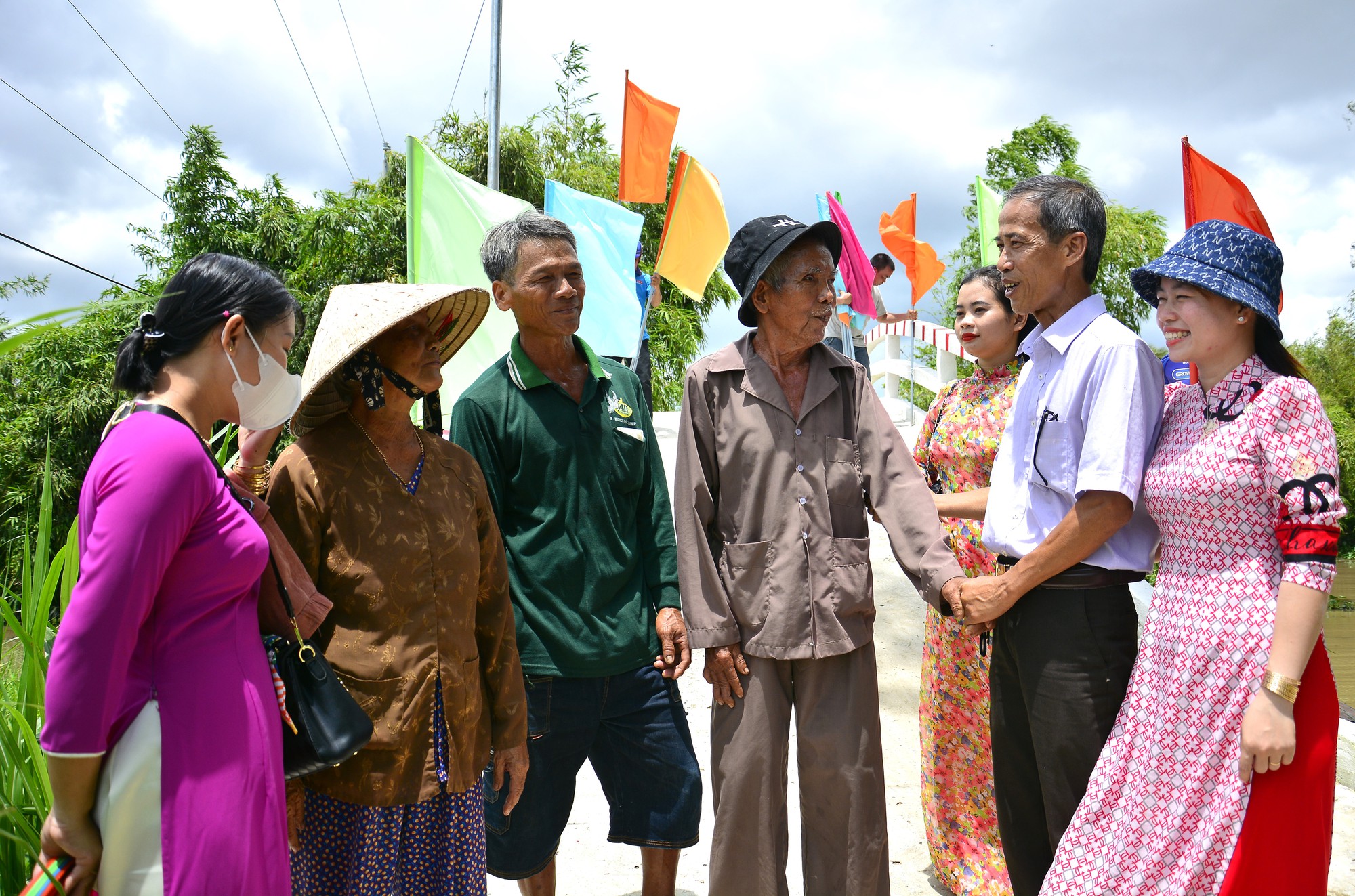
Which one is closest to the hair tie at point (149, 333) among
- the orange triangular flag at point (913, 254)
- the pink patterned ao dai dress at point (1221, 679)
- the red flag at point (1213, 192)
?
the pink patterned ao dai dress at point (1221, 679)

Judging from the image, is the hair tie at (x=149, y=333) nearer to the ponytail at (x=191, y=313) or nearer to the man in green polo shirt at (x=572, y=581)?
the ponytail at (x=191, y=313)

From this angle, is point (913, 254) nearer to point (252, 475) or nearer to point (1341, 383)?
point (252, 475)

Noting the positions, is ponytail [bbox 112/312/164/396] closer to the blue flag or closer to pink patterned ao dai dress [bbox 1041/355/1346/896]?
pink patterned ao dai dress [bbox 1041/355/1346/896]

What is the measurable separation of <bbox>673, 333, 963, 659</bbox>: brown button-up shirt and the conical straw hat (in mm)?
875

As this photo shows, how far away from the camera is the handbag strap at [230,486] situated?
1.67m

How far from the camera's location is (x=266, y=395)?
6.32ft

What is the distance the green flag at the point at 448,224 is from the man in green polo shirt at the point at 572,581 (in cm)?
415

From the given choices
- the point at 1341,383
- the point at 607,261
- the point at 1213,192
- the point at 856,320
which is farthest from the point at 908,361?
the point at 1341,383

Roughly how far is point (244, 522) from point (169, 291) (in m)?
0.46

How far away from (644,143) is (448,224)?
101 inches

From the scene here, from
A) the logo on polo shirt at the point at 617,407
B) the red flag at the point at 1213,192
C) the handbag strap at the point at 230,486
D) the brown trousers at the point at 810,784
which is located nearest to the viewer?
the handbag strap at the point at 230,486

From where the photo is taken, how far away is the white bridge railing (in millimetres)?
13117

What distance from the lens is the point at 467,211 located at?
7.15 meters

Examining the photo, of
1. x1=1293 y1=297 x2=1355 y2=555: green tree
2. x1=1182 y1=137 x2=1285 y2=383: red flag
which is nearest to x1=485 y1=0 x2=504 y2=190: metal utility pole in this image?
x1=1182 y1=137 x2=1285 y2=383: red flag
